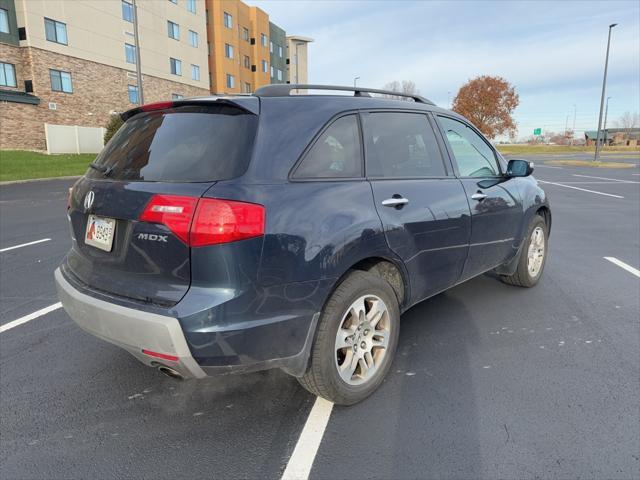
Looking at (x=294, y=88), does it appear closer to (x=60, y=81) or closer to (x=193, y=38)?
(x=60, y=81)

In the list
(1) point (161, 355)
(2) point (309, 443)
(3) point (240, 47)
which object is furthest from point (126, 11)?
(2) point (309, 443)

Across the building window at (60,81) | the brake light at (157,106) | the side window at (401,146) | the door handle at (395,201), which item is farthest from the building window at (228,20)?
the door handle at (395,201)

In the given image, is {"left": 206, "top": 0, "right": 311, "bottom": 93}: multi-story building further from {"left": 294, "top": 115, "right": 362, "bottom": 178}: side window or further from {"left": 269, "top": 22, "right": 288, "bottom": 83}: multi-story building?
{"left": 294, "top": 115, "right": 362, "bottom": 178}: side window

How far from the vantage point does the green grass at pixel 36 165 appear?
19.3 m

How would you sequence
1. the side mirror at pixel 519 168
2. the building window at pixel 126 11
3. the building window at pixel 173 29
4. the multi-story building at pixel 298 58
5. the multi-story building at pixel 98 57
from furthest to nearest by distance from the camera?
the multi-story building at pixel 298 58
the building window at pixel 173 29
the building window at pixel 126 11
the multi-story building at pixel 98 57
the side mirror at pixel 519 168

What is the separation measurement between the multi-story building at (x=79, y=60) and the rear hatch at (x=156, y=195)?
84.7 ft

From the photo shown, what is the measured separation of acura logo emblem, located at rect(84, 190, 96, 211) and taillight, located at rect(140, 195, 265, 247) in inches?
27.8

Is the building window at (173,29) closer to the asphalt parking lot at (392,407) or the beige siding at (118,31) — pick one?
the beige siding at (118,31)

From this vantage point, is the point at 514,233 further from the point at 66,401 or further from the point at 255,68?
the point at 255,68

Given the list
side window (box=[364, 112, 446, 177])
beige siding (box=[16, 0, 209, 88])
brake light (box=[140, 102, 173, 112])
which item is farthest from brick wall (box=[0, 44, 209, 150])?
side window (box=[364, 112, 446, 177])

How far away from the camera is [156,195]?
2283 mm

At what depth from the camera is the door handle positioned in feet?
9.27

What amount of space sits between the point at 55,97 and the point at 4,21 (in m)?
4.65

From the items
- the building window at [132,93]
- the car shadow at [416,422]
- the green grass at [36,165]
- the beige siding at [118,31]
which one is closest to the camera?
the car shadow at [416,422]
